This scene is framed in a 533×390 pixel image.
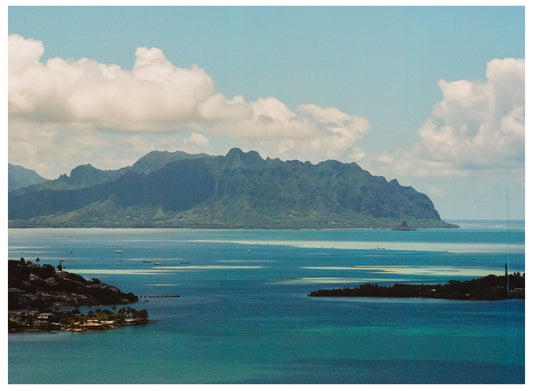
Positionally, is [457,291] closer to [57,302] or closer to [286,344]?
[286,344]

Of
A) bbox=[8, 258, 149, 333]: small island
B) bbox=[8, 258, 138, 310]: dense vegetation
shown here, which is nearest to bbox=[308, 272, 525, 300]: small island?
bbox=[8, 258, 138, 310]: dense vegetation

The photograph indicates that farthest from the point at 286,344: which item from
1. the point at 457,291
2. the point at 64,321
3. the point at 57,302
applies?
the point at 457,291

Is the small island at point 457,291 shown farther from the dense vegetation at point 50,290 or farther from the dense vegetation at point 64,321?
the dense vegetation at point 64,321

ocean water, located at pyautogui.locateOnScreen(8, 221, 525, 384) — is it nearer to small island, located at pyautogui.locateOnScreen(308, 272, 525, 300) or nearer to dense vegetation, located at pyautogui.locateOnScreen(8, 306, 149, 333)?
dense vegetation, located at pyautogui.locateOnScreen(8, 306, 149, 333)

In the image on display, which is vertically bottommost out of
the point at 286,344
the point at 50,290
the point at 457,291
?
the point at 286,344

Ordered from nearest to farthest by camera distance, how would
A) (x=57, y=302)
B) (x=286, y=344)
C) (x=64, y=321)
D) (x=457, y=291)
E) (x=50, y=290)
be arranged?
1. (x=286, y=344)
2. (x=64, y=321)
3. (x=57, y=302)
4. (x=50, y=290)
5. (x=457, y=291)

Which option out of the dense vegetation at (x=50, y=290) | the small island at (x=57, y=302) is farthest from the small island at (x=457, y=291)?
the small island at (x=57, y=302)
